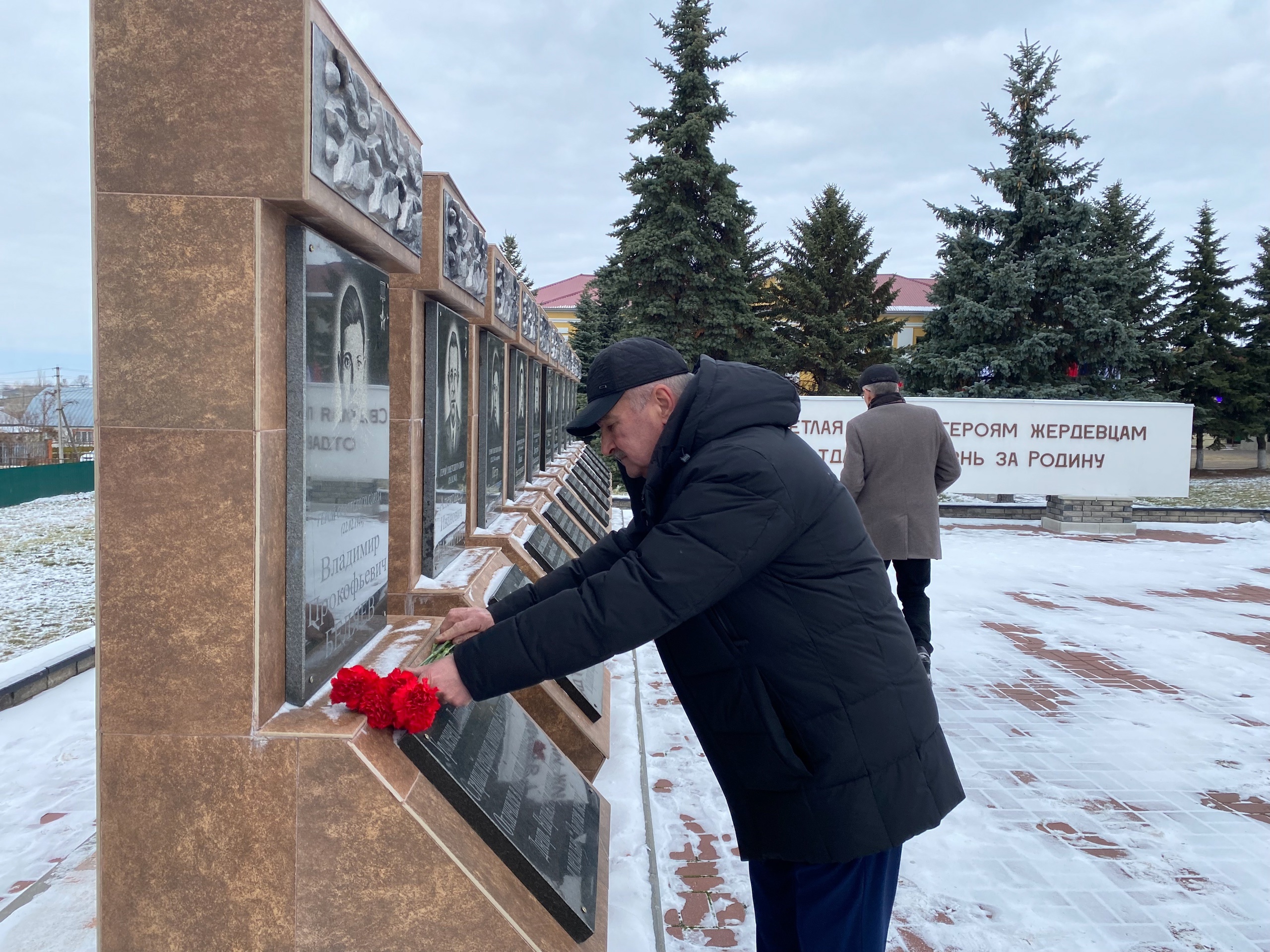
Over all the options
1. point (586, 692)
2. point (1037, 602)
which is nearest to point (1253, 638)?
point (1037, 602)

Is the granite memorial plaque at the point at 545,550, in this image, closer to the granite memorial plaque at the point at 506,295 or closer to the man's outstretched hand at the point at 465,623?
the granite memorial plaque at the point at 506,295

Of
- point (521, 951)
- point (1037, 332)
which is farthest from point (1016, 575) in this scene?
point (1037, 332)

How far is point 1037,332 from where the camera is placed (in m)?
19.2

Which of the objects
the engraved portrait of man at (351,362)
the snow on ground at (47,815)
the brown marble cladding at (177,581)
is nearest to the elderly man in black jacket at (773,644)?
the brown marble cladding at (177,581)

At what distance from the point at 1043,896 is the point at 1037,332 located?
18.4 meters

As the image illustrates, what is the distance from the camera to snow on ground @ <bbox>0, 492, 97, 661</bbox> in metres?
6.26

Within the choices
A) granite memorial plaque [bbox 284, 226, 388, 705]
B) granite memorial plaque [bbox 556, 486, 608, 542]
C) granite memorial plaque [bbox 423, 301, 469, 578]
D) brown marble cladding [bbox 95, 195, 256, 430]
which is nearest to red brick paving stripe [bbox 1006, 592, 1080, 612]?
granite memorial plaque [bbox 556, 486, 608, 542]

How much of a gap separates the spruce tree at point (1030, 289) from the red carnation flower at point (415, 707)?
749 inches

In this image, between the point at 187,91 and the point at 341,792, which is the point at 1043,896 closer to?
the point at 341,792

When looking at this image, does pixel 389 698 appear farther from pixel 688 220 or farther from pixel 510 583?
pixel 688 220

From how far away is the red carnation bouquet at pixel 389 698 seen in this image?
216 cm

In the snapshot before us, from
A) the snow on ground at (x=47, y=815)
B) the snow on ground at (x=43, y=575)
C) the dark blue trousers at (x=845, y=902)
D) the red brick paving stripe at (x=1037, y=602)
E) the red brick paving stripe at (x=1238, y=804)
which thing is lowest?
the red brick paving stripe at (x=1037, y=602)

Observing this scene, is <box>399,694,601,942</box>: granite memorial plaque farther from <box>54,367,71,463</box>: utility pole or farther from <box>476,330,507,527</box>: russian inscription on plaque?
<box>54,367,71,463</box>: utility pole

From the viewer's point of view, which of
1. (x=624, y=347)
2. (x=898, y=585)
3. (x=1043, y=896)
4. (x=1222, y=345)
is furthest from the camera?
(x=1222, y=345)
